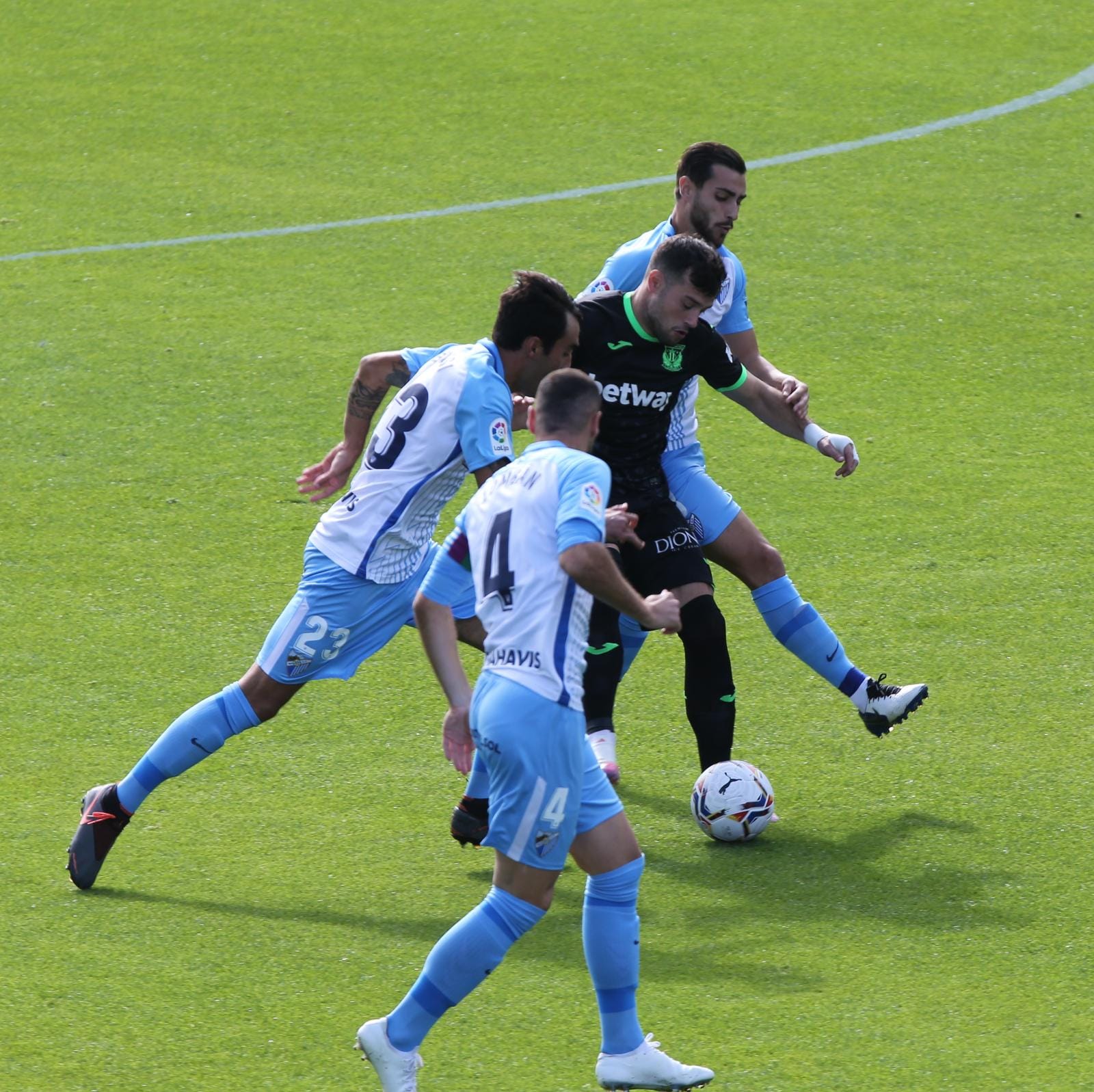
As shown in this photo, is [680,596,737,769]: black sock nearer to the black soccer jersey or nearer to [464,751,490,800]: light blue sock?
the black soccer jersey

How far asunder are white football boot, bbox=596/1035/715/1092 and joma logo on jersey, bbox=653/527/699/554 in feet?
7.61

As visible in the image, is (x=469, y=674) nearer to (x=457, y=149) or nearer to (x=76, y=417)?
(x=76, y=417)

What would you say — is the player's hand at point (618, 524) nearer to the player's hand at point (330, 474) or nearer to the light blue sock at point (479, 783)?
the light blue sock at point (479, 783)

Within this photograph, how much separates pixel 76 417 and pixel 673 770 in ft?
17.1

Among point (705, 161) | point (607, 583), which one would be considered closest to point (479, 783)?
point (607, 583)

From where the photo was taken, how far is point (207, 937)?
553cm

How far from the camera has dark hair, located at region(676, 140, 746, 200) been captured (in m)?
6.95

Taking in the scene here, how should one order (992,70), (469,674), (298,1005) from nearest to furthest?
(298,1005) < (469,674) < (992,70)

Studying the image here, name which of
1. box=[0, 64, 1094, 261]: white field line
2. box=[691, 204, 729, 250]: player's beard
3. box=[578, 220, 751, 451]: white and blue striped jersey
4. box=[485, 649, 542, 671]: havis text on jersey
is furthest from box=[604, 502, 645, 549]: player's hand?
box=[0, 64, 1094, 261]: white field line

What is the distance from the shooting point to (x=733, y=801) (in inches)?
241

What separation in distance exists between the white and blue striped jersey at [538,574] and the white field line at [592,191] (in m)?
9.48

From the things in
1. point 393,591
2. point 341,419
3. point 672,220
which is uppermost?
point 672,220

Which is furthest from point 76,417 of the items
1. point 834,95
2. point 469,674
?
point 834,95

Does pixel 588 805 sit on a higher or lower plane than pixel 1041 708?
higher
